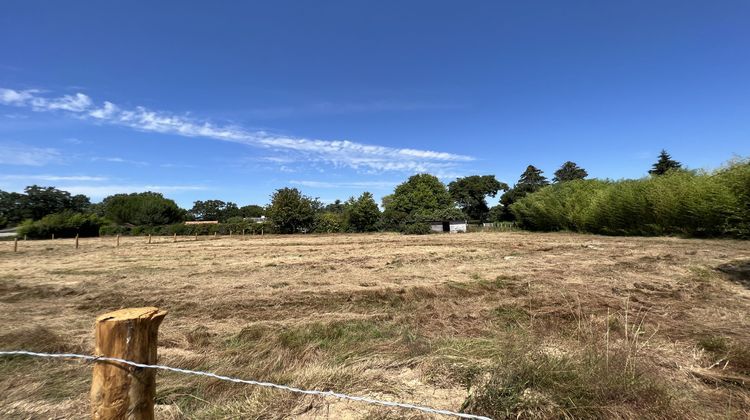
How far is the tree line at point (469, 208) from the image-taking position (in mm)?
21234

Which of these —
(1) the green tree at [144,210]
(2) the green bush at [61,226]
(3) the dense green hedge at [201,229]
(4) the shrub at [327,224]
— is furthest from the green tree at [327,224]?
(1) the green tree at [144,210]

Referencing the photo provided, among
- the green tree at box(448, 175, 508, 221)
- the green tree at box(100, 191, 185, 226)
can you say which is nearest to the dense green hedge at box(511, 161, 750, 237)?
the green tree at box(448, 175, 508, 221)

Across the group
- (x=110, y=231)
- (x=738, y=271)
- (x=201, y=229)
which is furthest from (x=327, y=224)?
(x=738, y=271)

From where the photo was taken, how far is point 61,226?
51.2 metres

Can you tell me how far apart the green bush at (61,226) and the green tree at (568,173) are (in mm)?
84093

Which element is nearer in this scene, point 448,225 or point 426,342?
point 426,342

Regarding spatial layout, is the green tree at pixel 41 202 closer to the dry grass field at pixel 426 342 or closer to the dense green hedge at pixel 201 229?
the dense green hedge at pixel 201 229

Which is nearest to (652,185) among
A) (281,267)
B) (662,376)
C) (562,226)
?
(562,226)

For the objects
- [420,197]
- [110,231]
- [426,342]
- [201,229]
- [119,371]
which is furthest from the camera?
[420,197]

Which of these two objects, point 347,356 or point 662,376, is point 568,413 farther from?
point 347,356

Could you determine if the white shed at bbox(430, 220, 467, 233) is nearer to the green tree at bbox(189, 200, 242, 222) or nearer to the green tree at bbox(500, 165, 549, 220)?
the green tree at bbox(500, 165, 549, 220)

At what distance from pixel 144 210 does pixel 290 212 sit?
37256 mm

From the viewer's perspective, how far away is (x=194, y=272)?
11.7m

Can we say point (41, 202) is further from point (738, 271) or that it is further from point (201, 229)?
point (738, 271)
